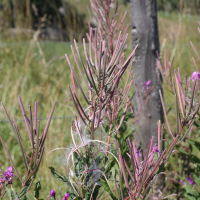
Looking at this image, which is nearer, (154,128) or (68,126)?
(154,128)

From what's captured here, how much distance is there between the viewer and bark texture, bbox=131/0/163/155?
1.15m

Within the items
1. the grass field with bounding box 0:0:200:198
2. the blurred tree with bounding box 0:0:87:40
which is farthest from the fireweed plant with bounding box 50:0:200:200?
the blurred tree with bounding box 0:0:87:40

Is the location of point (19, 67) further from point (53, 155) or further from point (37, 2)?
point (37, 2)

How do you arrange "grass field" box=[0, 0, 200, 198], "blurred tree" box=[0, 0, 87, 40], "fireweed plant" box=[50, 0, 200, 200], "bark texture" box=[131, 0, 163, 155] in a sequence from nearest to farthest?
1. "fireweed plant" box=[50, 0, 200, 200]
2. "bark texture" box=[131, 0, 163, 155]
3. "grass field" box=[0, 0, 200, 198]
4. "blurred tree" box=[0, 0, 87, 40]

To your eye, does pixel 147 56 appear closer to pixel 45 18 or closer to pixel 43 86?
pixel 43 86

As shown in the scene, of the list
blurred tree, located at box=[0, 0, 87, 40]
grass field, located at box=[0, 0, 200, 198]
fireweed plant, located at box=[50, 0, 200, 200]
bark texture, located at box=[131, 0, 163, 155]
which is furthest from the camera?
blurred tree, located at box=[0, 0, 87, 40]

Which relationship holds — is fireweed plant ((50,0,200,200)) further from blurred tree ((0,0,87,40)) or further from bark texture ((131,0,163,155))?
blurred tree ((0,0,87,40))

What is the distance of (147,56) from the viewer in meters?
1.19

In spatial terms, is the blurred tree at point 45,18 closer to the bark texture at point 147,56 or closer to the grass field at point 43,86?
the grass field at point 43,86

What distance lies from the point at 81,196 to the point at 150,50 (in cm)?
81

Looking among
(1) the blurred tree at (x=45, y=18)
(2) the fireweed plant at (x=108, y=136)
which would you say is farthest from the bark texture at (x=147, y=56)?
(1) the blurred tree at (x=45, y=18)

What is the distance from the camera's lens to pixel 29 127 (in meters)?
0.49

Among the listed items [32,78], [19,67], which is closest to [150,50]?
[32,78]

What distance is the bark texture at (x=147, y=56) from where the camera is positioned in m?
1.15
